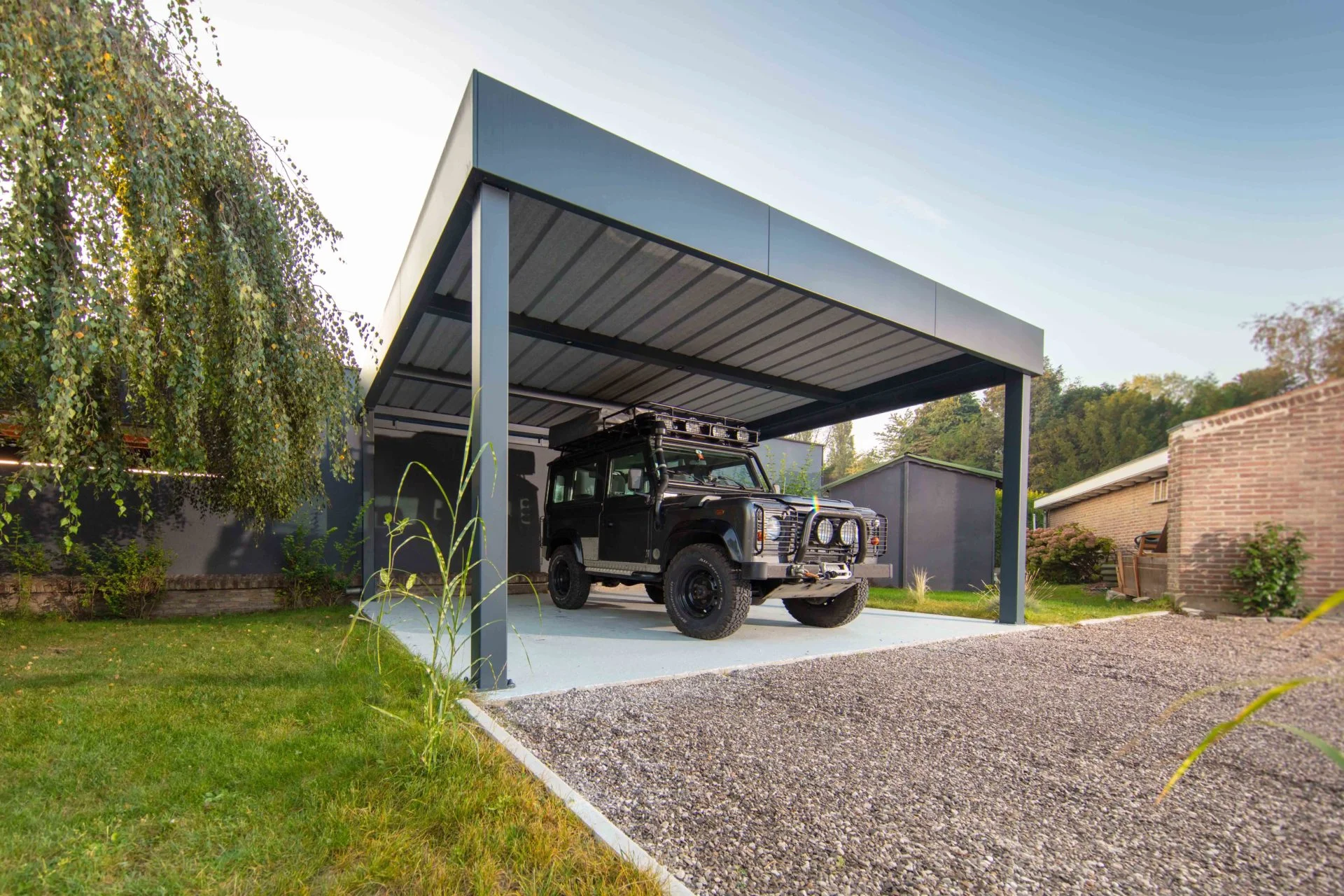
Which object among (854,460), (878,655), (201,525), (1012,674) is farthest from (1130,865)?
(854,460)

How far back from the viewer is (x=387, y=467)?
9266 millimetres

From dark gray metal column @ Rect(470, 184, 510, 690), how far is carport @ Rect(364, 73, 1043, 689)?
11mm

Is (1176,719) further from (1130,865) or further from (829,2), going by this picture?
(829,2)

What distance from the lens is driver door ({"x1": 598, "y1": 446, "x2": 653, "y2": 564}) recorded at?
5.84 meters

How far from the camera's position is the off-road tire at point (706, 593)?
4.89 m

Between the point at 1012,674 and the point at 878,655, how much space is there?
86cm

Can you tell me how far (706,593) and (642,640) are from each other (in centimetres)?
64

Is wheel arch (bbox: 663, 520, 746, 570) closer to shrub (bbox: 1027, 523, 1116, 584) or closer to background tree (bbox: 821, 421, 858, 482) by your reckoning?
shrub (bbox: 1027, 523, 1116, 584)

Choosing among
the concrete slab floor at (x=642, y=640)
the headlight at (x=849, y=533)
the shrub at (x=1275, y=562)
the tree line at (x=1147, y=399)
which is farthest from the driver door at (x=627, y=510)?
the shrub at (x=1275, y=562)

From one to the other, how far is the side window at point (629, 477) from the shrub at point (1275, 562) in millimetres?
4653

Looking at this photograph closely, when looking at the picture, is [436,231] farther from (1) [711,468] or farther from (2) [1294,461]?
(2) [1294,461]

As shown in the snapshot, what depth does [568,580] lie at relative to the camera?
7.12 m

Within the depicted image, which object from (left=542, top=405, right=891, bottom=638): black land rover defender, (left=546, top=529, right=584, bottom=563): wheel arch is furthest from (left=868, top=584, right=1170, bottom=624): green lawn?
(left=546, top=529, right=584, bottom=563): wheel arch

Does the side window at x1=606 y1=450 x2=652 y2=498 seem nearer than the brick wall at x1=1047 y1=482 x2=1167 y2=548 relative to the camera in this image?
No
